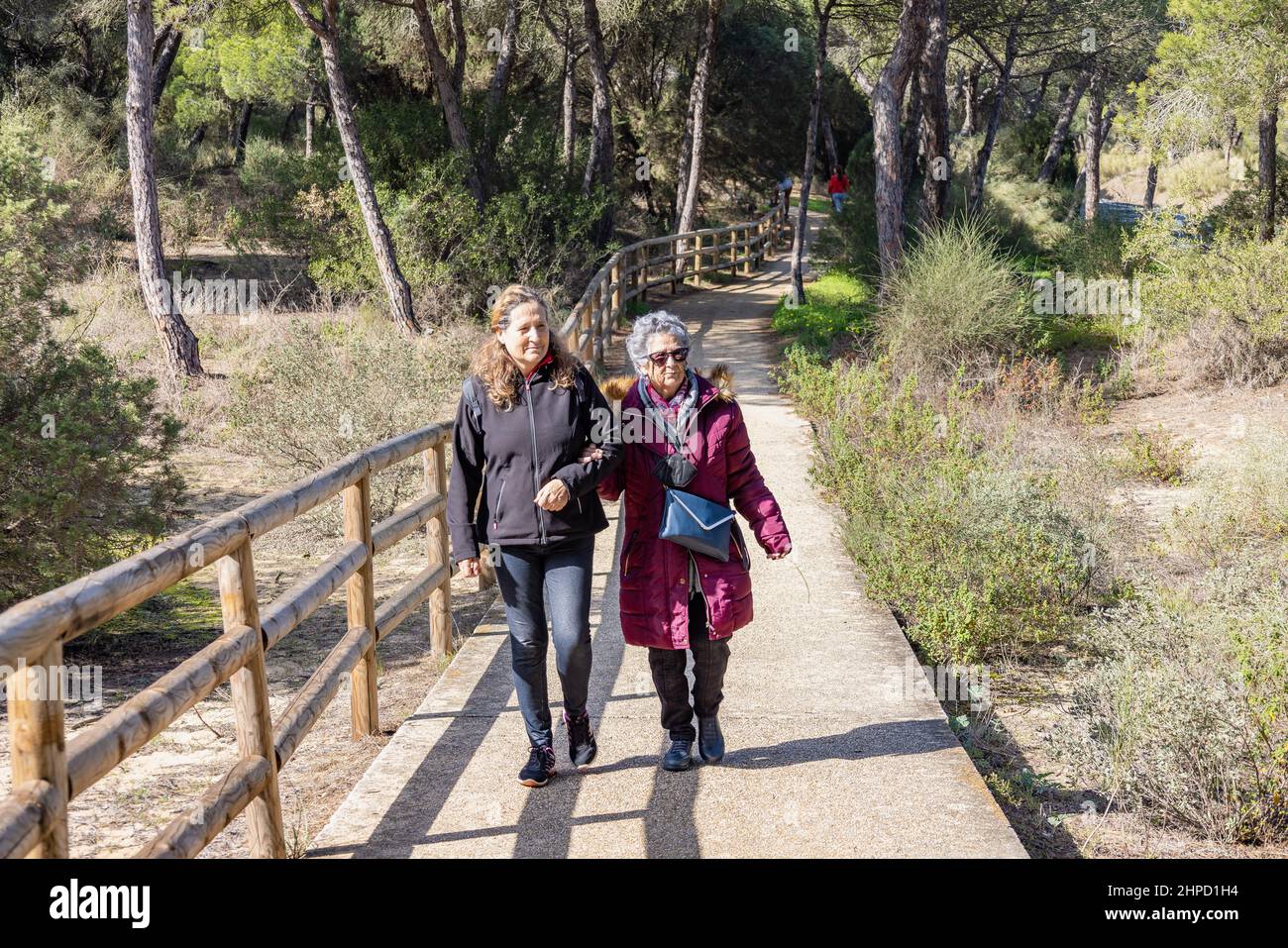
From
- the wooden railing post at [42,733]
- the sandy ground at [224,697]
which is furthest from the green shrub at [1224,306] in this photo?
the wooden railing post at [42,733]

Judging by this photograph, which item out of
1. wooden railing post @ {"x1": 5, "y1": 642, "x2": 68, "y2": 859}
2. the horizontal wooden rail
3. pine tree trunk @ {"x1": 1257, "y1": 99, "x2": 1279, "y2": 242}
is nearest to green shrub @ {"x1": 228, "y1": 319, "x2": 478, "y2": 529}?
the horizontal wooden rail

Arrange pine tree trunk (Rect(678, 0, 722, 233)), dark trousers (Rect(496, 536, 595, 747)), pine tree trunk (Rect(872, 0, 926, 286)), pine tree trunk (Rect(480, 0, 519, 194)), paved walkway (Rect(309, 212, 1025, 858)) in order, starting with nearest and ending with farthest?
paved walkway (Rect(309, 212, 1025, 858)), dark trousers (Rect(496, 536, 595, 747)), pine tree trunk (Rect(872, 0, 926, 286)), pine tree trunk (Rect(480, 0, 519, 194)), pine tree trunk (Rect(678, 0, 722, 233))

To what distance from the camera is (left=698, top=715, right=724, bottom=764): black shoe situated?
14.8 feet

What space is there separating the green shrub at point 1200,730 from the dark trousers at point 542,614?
212 cm

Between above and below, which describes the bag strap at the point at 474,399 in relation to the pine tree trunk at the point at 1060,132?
below

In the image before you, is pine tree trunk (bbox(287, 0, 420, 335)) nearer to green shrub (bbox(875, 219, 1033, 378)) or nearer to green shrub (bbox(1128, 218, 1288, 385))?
green shrub (bbox(875, 219, 1033, 378))

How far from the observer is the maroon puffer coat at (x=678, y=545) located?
4234 mm

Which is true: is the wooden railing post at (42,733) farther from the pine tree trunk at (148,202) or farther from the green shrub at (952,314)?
the pine tree trunk at (148,202)

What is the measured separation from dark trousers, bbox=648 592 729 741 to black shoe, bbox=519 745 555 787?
45cm

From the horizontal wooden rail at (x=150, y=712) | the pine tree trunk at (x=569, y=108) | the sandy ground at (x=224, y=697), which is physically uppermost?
the pine tree trunk at (x=569, y=108)

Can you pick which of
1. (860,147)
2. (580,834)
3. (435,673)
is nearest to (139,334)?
(435,673)

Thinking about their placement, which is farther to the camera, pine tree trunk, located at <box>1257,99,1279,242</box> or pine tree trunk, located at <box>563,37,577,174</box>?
pine tree trunk, located at <box>563,37,577,174</box>

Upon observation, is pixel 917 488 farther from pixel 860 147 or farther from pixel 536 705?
pixel 860 147

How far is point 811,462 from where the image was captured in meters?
10.2
